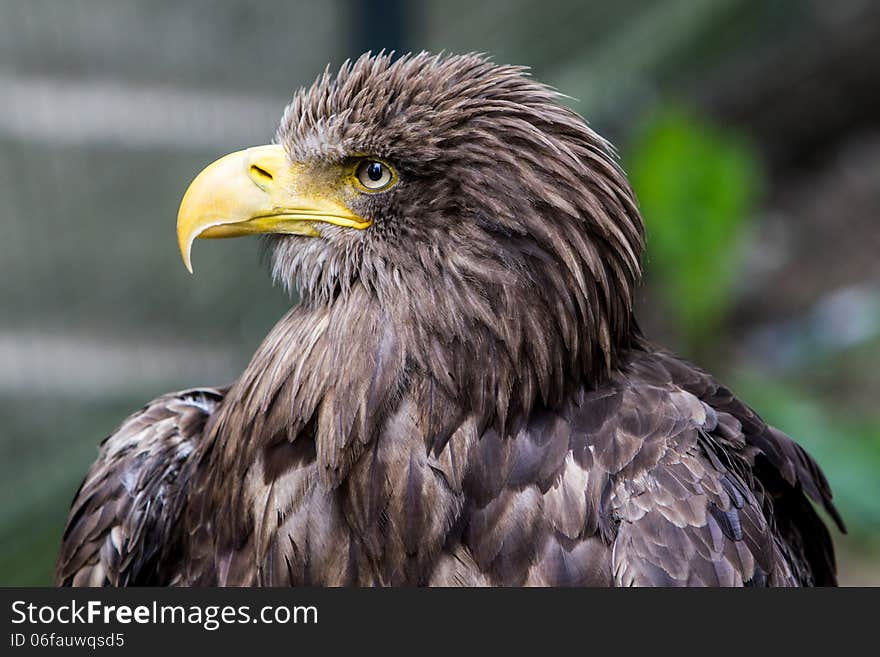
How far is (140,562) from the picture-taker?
326 centimetres

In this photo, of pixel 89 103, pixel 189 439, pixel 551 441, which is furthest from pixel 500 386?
pixel 89 103

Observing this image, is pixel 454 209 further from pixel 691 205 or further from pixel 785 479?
pixel 691 205

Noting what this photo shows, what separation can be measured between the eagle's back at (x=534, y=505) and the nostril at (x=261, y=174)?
2.25ft

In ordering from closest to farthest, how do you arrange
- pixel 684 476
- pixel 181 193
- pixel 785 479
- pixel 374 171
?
pixel 684 476, pixel 374 171, pixel 785 479, pixel 181 193

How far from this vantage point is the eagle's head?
2779 mm

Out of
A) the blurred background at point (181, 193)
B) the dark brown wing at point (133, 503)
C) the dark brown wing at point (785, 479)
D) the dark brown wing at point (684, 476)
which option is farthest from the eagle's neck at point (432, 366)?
the blurred background at point (181, 193)

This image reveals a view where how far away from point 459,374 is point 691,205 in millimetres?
4834

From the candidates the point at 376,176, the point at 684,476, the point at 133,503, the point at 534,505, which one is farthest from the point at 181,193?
the point at 684,476

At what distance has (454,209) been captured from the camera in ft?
9.17

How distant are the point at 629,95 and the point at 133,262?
3.45 m

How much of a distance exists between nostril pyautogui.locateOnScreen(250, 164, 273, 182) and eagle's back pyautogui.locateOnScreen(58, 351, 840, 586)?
2.25 feet

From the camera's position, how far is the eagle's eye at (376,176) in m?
2.87

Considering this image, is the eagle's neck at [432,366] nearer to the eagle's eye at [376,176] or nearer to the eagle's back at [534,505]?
the eagle's back at [534,505]

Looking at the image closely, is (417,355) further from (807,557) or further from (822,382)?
(822,382)
